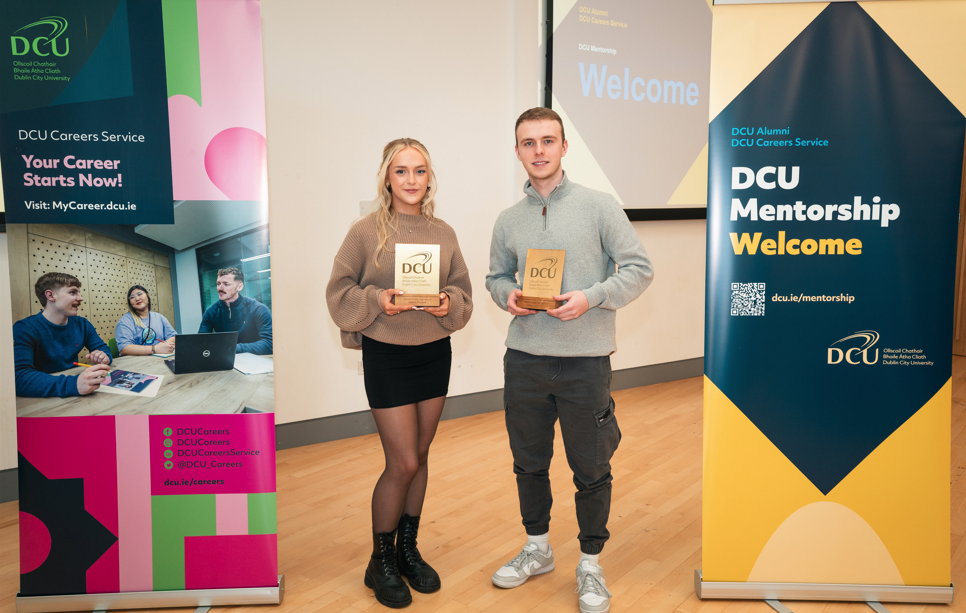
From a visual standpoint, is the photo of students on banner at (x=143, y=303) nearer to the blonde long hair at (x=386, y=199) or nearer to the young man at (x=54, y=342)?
the young man at (x=54, y=342)

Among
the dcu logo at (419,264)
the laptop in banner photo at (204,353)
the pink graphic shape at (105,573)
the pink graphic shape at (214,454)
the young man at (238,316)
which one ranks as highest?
the dcu logo at (419,264)

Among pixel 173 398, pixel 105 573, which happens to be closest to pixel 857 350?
pixel 173 398

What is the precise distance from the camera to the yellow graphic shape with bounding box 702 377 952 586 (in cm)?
215

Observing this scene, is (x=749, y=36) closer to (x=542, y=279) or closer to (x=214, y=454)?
(x=542, y=279)

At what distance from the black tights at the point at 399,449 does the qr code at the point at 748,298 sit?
3.44ft

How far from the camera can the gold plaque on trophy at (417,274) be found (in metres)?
2.07

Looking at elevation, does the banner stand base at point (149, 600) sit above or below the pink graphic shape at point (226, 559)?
below

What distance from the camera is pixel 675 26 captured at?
4930 mm

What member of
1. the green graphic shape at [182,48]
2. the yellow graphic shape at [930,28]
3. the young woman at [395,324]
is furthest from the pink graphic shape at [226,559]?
the yellow graphic shape at [930,28]

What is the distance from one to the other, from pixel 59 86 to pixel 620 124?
147 inches

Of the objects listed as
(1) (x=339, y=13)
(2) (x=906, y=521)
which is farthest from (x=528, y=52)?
(2) (x=906, y=521)

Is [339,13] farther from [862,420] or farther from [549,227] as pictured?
[862,420]

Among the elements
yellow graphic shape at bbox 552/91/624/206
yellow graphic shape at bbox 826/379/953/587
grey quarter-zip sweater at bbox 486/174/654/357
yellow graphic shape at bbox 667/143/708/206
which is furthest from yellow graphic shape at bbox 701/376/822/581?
yellow graphic shape at bbox 667/143/708/206

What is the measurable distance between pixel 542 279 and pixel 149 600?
68.2 inches
